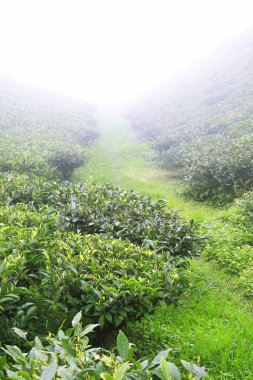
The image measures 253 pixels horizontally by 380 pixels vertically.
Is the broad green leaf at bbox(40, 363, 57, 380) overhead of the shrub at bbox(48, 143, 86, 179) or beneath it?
overhead

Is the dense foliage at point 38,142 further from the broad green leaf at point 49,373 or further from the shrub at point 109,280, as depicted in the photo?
the broad green leaf at point 49,373

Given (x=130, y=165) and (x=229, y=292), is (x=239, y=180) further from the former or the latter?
(x=130, y=165)

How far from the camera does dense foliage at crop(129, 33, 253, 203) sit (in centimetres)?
1212

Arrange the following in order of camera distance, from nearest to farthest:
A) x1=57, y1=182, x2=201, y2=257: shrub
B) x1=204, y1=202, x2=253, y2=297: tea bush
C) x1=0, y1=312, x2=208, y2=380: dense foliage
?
x1=0, y1=312, x2=208, y2=380: dense foliage, x1=57, y1=182, x2=201, y2=257: shrub, x1=204, y1=202, x2=253, y2=297: tea bush

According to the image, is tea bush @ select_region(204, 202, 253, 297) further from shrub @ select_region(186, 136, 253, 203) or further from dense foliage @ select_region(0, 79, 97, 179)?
dense foliage @ select_region(0, 79, 97, 179)

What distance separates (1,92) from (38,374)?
45685 millimetres

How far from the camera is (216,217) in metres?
10.1

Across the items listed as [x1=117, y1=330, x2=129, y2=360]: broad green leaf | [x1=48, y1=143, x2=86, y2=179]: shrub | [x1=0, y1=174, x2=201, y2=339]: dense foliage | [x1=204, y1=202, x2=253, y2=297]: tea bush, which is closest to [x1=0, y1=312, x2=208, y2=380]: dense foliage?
[x1=117, y1=330, x2=129, y2=360]: broad green leaf

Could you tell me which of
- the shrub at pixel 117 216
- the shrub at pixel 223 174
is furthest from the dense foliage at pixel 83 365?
the shrub at pixel 223 174

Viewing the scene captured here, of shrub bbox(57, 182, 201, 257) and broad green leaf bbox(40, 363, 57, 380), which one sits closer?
broad green leaf bbox(40, 363, 57, 380)

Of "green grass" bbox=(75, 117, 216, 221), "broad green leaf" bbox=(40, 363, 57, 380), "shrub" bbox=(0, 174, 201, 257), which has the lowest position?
"green grass" bbox=(75, 117, 216, 221)

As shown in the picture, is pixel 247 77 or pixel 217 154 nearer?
pixel 217 154

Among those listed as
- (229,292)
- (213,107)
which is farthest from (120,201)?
(213,107)

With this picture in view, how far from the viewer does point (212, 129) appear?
71.8 ft
